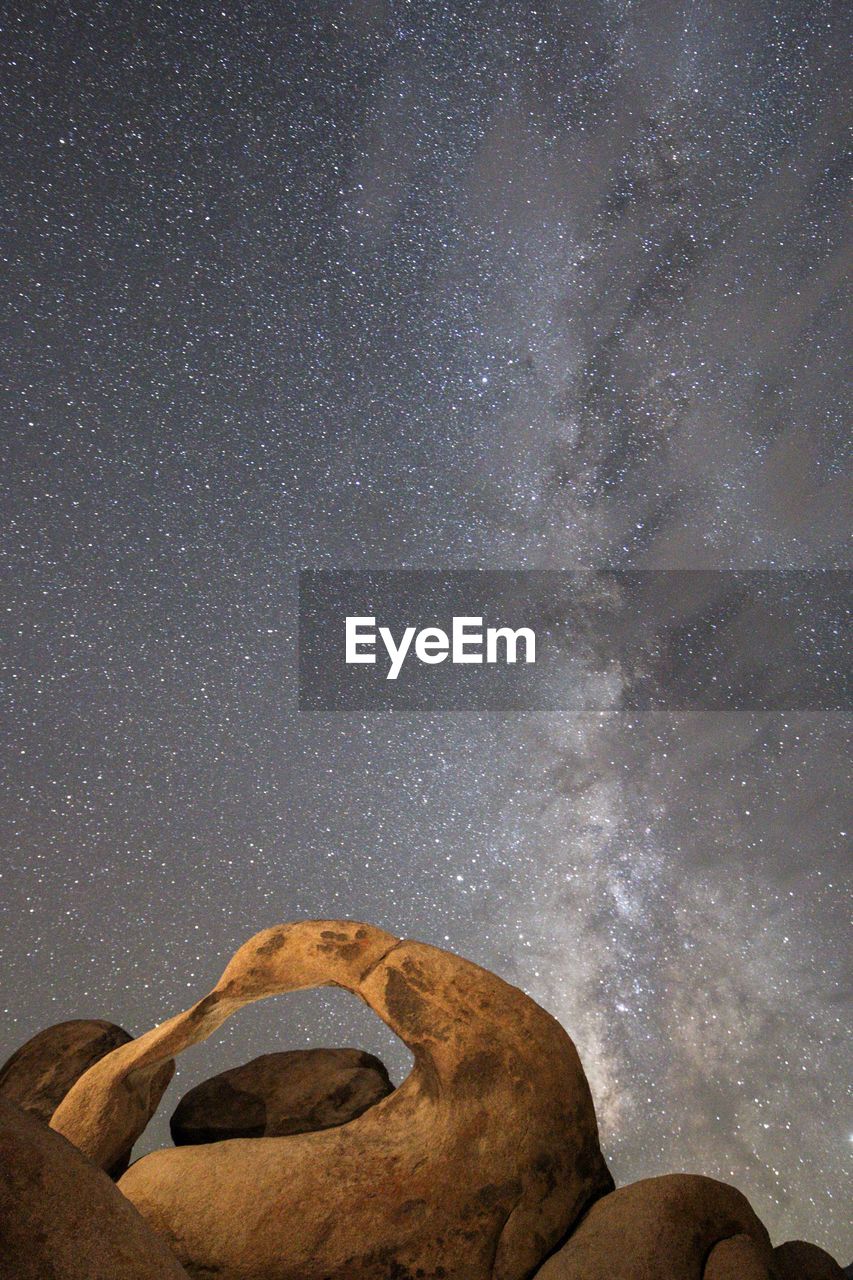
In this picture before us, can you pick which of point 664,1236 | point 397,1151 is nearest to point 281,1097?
point 397,1151

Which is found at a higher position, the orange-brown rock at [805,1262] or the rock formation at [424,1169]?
the rock formation at [424,1169]

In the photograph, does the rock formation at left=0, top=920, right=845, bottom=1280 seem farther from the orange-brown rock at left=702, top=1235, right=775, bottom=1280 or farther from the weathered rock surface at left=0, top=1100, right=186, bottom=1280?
the weathered rock surface at left=0, top=1100, right=186, bottom=1280

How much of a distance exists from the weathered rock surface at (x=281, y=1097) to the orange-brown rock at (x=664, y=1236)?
2245mm

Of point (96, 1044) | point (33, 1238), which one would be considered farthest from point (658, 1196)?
point (96, 1044)

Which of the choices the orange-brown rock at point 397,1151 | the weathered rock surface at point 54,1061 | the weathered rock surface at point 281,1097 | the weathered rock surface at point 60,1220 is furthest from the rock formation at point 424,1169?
the weathered rock surface at point 60,1220

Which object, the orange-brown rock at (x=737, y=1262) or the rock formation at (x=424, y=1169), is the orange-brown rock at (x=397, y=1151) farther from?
the orange-brown rock at (x=737, y=1262)

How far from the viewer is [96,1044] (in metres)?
7.39

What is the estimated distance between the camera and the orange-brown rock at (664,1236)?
445 cm

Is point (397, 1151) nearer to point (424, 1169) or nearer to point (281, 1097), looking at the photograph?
point (424, 1169)

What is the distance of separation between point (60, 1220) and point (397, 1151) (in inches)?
121

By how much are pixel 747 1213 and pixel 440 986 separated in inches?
84.3

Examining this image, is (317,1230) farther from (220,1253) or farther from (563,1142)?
(563,1142)

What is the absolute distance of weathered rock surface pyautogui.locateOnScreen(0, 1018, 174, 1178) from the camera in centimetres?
698

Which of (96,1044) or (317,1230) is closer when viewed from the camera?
(317,1230)
